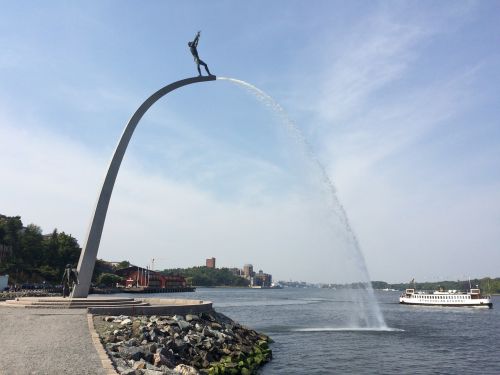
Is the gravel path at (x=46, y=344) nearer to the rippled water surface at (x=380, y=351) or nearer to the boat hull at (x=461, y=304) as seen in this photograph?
the rippled water surface at (x=380, y=351)

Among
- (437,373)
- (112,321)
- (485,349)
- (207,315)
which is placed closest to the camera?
(112,321)

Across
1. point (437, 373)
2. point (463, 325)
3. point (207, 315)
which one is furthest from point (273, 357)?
point (463, 325)

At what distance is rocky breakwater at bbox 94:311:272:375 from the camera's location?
1989 cm

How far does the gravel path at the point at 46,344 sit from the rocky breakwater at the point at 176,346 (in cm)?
112

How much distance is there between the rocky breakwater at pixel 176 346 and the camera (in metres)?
19.9

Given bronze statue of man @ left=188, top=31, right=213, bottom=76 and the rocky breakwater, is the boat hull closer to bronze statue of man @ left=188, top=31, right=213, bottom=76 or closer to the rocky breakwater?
the rocky breakwater

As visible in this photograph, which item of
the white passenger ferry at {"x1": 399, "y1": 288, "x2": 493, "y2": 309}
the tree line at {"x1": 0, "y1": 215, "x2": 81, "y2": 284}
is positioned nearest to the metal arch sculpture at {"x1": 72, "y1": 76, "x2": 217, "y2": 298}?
the tree line at {"x1": 0, "y1": 215, "x2": 81, "y2": 284}

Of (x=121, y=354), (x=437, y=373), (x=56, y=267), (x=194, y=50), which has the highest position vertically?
(x=194, y=50)

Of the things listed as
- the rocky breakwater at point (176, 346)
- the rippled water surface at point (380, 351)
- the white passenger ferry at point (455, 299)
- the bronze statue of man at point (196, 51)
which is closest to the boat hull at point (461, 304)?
the white passenger ferry at point (455, 299)

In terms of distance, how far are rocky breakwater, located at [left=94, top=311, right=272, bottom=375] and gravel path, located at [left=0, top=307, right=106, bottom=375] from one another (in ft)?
3.67

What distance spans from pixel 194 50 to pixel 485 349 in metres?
40.3

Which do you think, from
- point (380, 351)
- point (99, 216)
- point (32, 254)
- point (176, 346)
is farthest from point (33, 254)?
point (176, 346)

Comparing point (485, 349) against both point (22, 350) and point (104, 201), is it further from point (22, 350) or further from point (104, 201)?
point (22, 350)

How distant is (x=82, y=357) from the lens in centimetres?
1703
